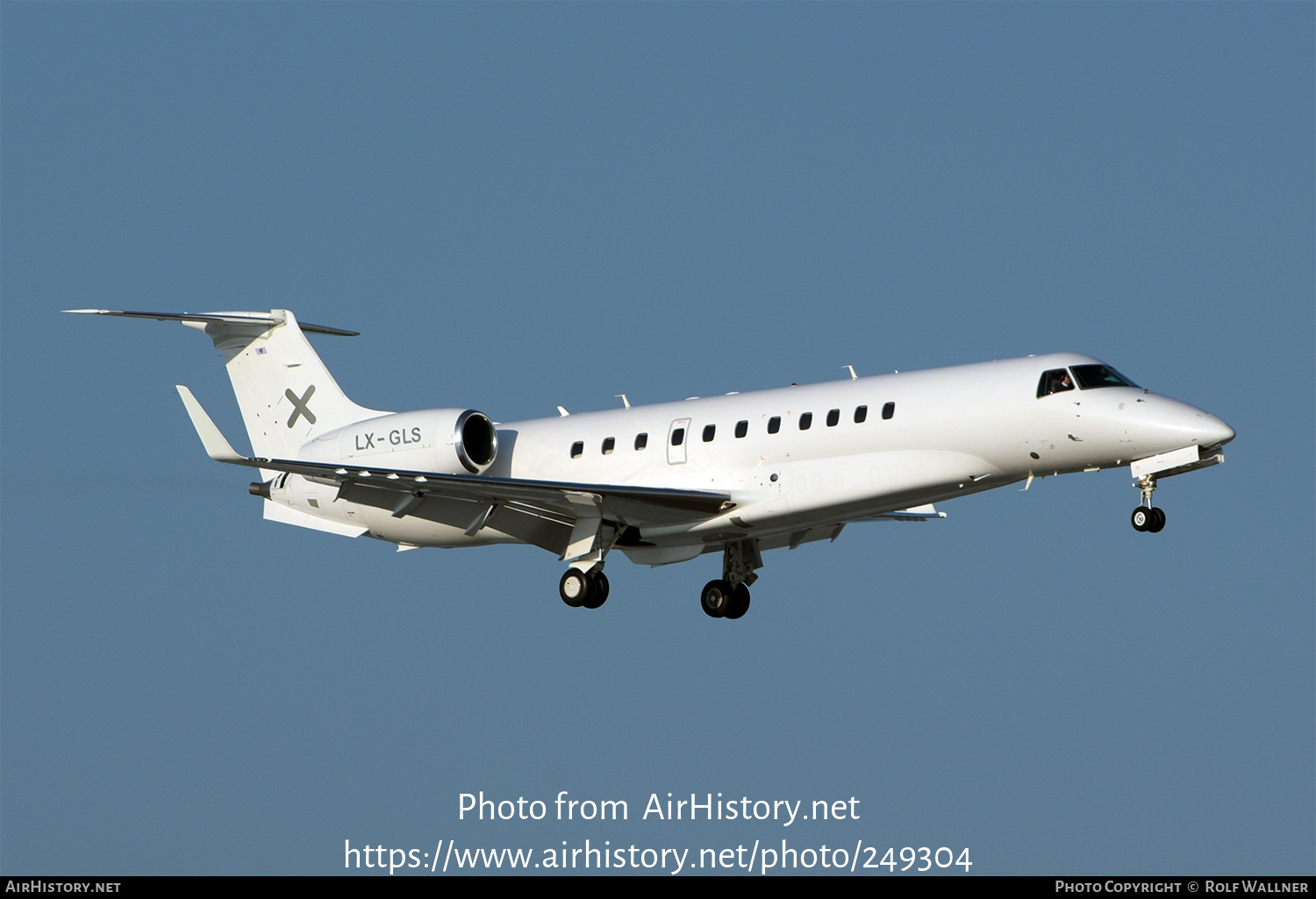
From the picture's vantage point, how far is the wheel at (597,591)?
27.3 metres

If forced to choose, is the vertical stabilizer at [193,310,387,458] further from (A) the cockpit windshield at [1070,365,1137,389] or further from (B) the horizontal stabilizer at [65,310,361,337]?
(A) the cockpit windshield at [1070,365,1137,389]

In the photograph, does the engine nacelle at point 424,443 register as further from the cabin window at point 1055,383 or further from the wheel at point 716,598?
the cabin window at point 1055,383

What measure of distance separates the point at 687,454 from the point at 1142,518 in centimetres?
672

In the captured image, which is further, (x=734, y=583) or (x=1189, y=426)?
(x=734, y=583)

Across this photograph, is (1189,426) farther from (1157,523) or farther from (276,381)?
(276,381)

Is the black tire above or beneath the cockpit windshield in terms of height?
beneath

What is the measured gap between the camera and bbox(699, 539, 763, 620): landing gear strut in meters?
29.0

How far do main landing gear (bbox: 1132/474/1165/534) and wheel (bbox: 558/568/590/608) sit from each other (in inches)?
328

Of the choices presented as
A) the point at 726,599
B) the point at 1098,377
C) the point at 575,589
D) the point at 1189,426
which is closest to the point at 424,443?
the point at 575,589

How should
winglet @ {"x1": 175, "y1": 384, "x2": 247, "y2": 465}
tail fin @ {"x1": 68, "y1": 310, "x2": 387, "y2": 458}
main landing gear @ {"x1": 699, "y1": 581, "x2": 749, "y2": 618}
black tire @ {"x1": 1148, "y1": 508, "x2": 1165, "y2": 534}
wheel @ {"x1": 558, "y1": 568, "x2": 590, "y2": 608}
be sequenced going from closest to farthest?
black tire @ {"x1": 1148, "y1": 508, "x2": 1165, "y2": 534}
winglet @ {"x1": 175, "y1": 384, "x2": 247, "y2": 465}
wheel @ {"x1": 558, "y1": 568, "x2": 590, "y2": 608}
main landing gear @ {"x1": 699, "y1": 581, "x2": 749, "y2": 618}
tail fin @ {"x1": 68, "y1": 310, "x2": 387, "y2": 458}

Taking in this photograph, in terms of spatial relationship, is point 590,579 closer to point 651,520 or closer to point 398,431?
point 651,520

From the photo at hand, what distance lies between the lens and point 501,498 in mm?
26781

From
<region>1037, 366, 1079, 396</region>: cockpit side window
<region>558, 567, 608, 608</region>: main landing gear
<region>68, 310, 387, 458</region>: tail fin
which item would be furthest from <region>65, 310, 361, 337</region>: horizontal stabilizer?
<region>1037, 366, 1079, 396</region>: cockpit side window

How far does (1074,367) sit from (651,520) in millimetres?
6624
